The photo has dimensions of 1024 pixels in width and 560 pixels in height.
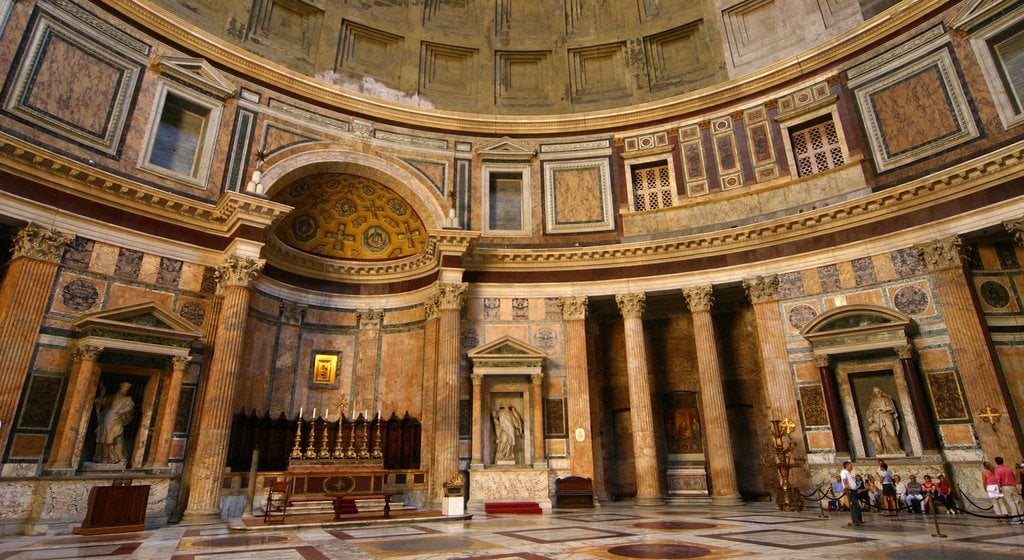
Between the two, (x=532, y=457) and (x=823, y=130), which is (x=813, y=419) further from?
(x=823, y=130)

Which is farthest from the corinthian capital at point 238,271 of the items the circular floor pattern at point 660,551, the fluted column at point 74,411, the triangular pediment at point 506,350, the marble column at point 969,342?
the marble column at point 969,342

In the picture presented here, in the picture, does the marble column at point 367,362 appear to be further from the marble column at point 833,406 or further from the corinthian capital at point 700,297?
the marble column at point 833,406

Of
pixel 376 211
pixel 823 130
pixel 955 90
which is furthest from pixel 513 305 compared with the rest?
pixel 955 90

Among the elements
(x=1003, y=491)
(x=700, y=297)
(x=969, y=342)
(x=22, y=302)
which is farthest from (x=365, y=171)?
(x=1003, y=491)

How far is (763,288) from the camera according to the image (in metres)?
17.0

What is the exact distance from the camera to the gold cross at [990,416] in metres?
12.7

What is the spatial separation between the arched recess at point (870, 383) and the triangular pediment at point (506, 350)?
7.90m

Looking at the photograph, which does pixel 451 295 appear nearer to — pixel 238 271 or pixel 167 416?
pixel 238 271

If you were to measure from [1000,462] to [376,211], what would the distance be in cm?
1828

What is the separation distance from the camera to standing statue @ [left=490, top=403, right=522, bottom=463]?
17.1 metres

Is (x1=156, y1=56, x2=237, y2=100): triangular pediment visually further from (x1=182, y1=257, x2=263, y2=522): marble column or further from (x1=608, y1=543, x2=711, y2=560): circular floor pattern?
(x1=608, y1=543, x2=711, y2=560): circular floor pattern

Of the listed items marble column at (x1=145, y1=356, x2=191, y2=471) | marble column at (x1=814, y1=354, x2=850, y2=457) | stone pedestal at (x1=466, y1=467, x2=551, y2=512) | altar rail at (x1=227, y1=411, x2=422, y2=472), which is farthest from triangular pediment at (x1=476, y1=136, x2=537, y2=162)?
marble column at (x1=145, y1=356, x2=191, y2=471)

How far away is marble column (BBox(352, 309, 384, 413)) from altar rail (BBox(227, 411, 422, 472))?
0.74 meters

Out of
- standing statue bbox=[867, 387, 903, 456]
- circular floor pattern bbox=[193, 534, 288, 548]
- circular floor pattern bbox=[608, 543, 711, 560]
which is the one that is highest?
standing statue bbox=[867, 387, 903, 456]
